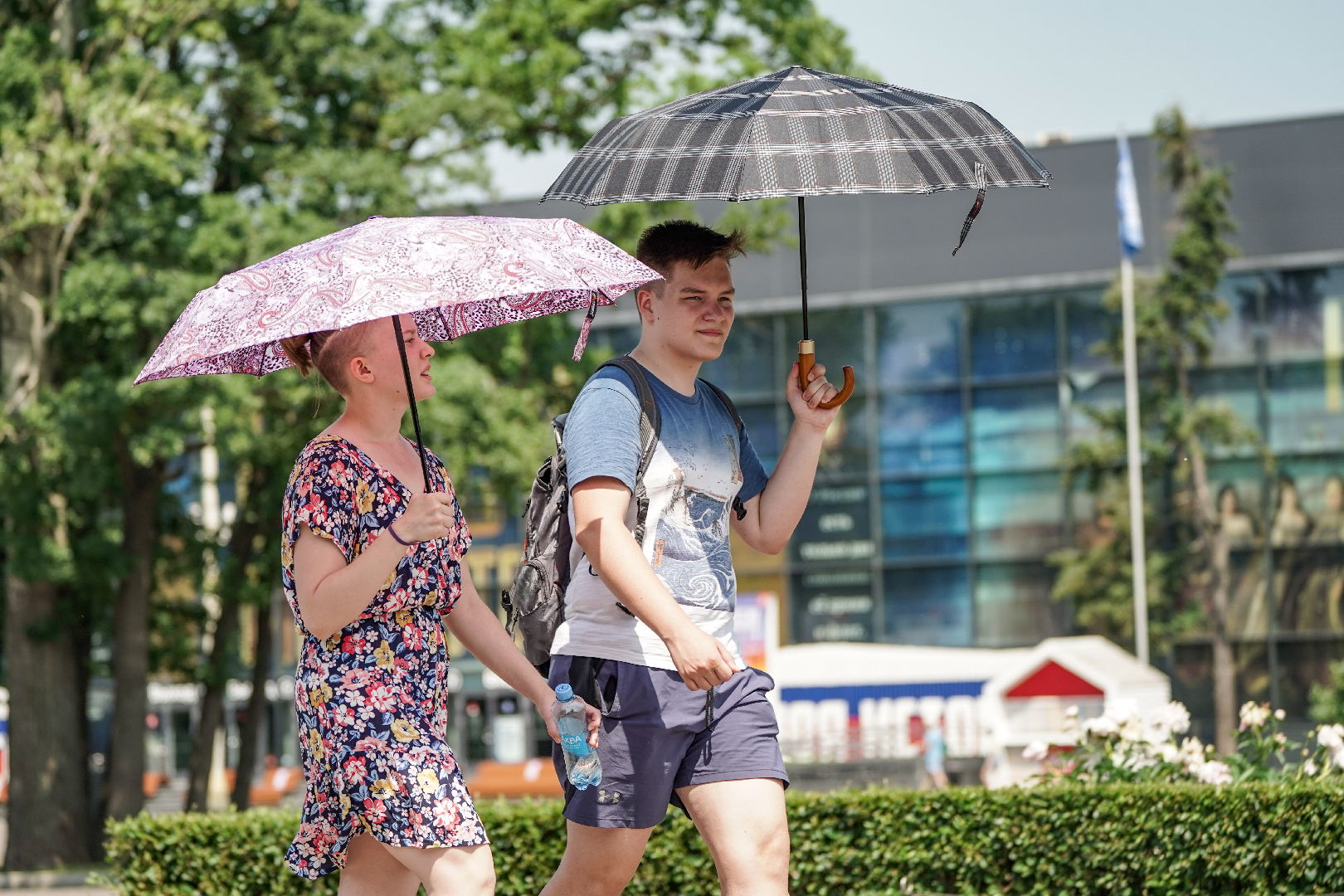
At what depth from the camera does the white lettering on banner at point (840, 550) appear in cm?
3456

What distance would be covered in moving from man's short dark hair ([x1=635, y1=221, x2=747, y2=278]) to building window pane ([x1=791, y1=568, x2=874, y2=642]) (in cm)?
3118

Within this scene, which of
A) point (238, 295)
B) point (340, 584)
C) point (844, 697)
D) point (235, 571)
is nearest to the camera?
point (340, 584)

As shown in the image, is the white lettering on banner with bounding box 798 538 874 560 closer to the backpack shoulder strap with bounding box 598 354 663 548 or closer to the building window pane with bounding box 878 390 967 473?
the building window pane with bounding box 878 390 967 473

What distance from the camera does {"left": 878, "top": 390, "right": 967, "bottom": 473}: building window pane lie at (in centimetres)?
3428

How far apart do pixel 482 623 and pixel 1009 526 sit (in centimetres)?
3136

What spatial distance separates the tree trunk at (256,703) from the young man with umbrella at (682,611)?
1769cm

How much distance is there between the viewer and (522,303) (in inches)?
165

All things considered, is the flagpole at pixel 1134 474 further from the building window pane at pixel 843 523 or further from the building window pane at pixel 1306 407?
the building window pane at pixel 843 523

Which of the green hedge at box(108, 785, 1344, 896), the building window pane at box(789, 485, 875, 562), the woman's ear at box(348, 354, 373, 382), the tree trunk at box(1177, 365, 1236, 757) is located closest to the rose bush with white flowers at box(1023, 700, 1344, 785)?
A: the green hedge at box(108, 785, 1344, 896)

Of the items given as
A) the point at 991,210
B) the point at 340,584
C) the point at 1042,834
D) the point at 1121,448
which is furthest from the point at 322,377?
the point at 991,210

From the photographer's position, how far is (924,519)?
34.4m

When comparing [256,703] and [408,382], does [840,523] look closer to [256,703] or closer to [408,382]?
[256,703]

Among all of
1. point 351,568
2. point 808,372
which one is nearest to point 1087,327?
point 808,372

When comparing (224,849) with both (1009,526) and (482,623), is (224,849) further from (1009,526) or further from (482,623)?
(1009,526)
